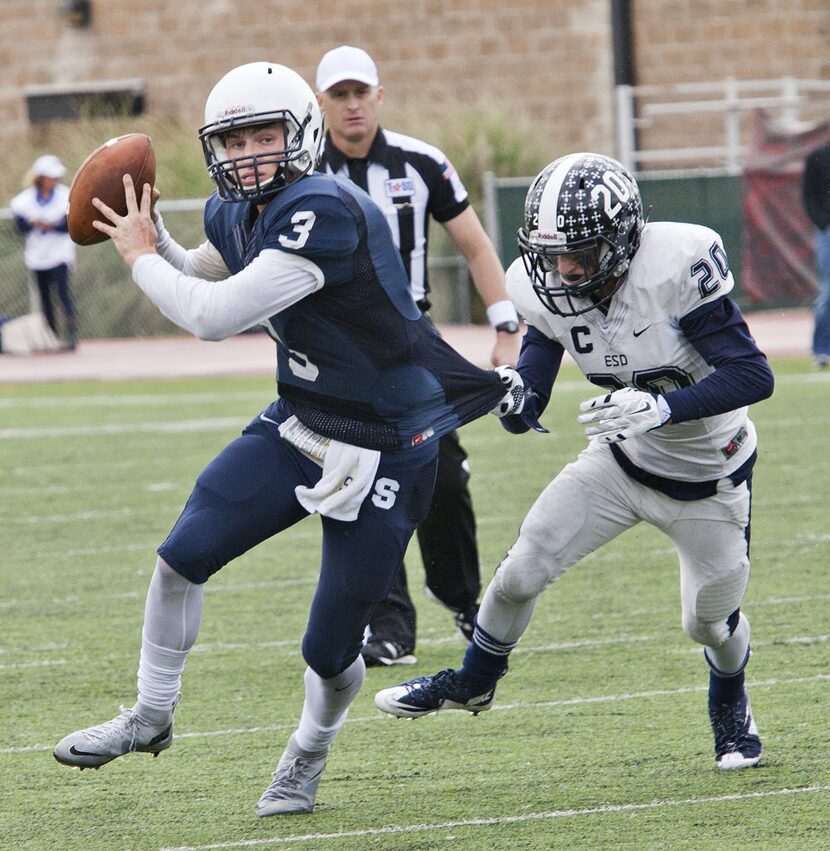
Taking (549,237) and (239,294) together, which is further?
(549,237)

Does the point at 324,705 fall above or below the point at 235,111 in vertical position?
below

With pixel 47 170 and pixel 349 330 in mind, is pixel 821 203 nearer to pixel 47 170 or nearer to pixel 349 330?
pixel 47 170

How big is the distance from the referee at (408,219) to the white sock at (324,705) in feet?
4.82

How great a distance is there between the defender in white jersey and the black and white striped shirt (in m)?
1.34

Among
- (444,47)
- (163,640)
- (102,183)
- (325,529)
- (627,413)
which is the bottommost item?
(444,47)

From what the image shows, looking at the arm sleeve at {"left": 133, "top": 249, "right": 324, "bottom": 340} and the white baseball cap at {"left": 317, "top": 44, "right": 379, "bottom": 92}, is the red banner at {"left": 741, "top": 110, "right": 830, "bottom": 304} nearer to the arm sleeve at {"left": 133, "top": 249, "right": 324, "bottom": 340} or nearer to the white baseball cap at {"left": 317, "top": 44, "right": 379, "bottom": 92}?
the white baseball cap at {"left": 317, "top": 44, "right": 379, "bottom": 92}

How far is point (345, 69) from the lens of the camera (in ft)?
18.0

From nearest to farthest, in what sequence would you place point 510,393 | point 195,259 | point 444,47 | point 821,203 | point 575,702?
point 510,393, point 195,259, point 575,702, point 821,203, point 444,47

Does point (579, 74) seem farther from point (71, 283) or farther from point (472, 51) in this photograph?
point (71, 283)

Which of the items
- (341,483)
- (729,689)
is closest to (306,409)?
(341,483)

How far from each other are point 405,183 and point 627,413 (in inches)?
79.9

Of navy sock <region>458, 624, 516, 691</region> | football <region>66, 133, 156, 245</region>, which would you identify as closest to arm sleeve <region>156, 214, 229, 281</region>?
football <region>66, 133, 156, 245</region>

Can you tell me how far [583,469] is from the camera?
4.14 metres

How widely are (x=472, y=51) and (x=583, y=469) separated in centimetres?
1662
